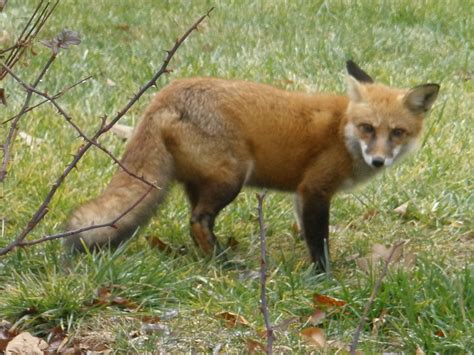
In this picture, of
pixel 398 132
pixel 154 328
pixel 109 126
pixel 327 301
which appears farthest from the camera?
pixel 398 132

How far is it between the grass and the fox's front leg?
0.35ft

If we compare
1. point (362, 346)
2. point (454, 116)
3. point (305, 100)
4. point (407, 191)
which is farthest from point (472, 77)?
point (362, 346)

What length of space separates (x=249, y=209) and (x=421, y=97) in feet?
3.95

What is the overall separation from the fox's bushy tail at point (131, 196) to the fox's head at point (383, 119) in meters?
1.08

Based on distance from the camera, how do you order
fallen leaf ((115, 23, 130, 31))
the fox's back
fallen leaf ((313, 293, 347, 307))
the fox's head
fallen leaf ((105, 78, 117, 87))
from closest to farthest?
fallen leaf ((313, 293, 347, 307)) < the fox's back < the fox's head < fallen leaf ((105, 78, 117, 87)) < fallen leaf ((115, 23, 130, 31))

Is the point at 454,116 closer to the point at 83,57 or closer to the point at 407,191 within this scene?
the point at 407,191

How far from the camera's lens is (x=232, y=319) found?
4359 mm

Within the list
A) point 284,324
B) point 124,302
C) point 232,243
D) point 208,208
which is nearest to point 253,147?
point 208,208

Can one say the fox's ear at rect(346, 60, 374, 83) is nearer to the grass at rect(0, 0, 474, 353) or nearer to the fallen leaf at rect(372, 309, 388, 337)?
the grass at rect(0, 0, 474, 353)

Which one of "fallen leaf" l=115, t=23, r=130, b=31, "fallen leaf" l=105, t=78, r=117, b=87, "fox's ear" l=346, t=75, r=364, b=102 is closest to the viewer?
"fox's ear" l=346, t=75, r=364, b=102

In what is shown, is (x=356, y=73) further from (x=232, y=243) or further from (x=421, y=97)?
(x=232, y=243)

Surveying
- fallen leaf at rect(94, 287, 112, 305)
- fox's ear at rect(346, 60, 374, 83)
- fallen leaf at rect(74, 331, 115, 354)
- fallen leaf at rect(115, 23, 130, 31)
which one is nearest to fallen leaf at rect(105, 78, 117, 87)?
fallen leaf at rect(115, 23, 130, 31)

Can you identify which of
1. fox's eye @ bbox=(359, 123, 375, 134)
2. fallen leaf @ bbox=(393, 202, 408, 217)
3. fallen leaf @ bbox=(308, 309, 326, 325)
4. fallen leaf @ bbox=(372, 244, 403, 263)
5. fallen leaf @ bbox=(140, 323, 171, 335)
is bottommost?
fallen leaf @ bbox=(393, 202, 408, 217)

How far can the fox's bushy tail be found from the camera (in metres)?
4.68
